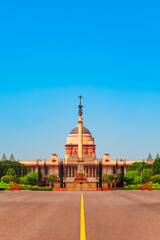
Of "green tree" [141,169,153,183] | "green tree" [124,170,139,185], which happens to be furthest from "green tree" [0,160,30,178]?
"green tree" [141,169,153,183]

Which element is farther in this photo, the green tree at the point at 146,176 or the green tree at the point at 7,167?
the green tree at the point at 7,167

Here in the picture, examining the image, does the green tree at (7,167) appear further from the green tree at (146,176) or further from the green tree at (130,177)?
the green tree at (146,176)

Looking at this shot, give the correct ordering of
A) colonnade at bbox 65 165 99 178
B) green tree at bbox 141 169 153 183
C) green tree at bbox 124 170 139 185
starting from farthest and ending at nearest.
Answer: colonnade at bbox 65 165 99 178 → green tree at bbox 124 170 139 185 → green tree at bbox 141 169 153 183

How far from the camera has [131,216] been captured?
16.3 m

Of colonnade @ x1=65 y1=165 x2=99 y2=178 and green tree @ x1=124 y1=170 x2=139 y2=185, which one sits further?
colonnade @ x1=65 y1=165 x2=99 y2=178

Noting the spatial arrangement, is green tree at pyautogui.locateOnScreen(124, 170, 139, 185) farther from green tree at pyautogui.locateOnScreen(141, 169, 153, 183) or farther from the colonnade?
the colonnade

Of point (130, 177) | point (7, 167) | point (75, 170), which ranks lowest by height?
point (130, 177)

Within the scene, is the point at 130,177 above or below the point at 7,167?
below

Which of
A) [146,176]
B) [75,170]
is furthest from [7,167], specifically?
[75,170]

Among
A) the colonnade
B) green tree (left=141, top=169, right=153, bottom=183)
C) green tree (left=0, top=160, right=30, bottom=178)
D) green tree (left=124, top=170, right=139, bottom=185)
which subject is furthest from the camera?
the colonnade

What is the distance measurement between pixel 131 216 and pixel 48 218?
3.36 meters

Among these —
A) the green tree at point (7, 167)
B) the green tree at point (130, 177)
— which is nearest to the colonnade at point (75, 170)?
the green tree at point (7, 167)

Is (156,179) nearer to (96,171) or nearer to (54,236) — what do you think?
(54,236)

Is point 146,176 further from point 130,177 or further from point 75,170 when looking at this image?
point 75,170
